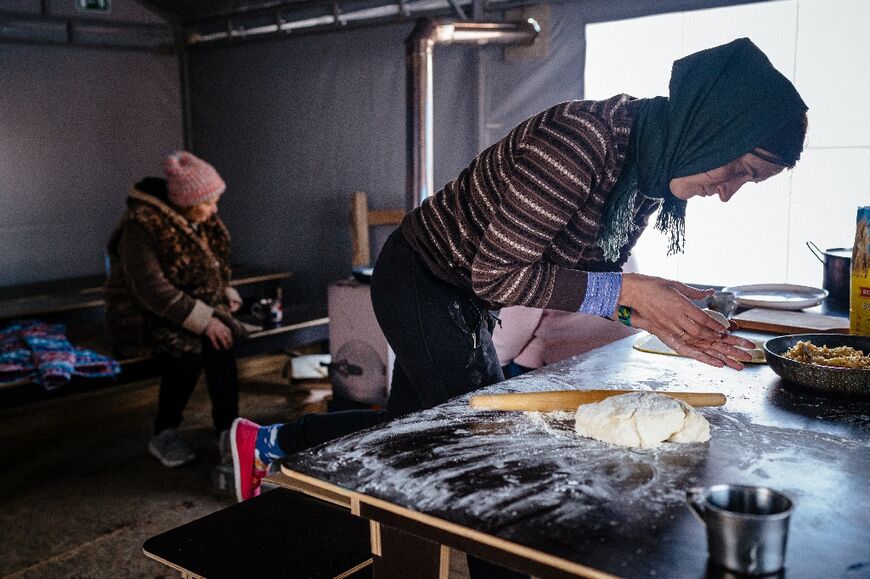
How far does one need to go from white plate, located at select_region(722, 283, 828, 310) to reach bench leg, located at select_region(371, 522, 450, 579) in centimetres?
165

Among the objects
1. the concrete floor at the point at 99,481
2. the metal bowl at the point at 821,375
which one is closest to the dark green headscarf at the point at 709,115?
the metal bowl at the point at 821,375

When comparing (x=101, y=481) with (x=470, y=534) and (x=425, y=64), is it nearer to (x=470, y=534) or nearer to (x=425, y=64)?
(x=425, y=64)

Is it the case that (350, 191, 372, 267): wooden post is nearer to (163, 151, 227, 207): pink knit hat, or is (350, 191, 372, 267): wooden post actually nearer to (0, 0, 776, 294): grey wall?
(0, 0, 776, 294): grey wall

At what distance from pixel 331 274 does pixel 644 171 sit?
A: 13.1ft

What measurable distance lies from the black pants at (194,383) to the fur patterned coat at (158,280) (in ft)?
0.17

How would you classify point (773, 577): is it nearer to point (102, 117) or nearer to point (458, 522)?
point (458, 522)

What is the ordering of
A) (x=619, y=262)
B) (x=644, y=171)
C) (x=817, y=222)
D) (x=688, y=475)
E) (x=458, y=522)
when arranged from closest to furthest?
(x=458, y=522), (x=688, y=475), (x=644, y=171), (x=619, y=262), (x=817, y=222)

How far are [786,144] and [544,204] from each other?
493mm

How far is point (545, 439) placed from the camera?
1289 mm

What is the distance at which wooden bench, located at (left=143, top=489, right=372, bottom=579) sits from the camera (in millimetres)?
1484

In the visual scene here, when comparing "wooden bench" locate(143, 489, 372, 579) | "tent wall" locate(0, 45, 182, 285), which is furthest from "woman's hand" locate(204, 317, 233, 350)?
"tent wall" locate(0, 45, 182, 285)

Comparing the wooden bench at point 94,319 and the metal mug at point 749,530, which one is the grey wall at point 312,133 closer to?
the wooden bench at point 94,319

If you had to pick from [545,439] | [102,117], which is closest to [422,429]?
[545,439]

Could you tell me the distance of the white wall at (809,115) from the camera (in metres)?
3.31
